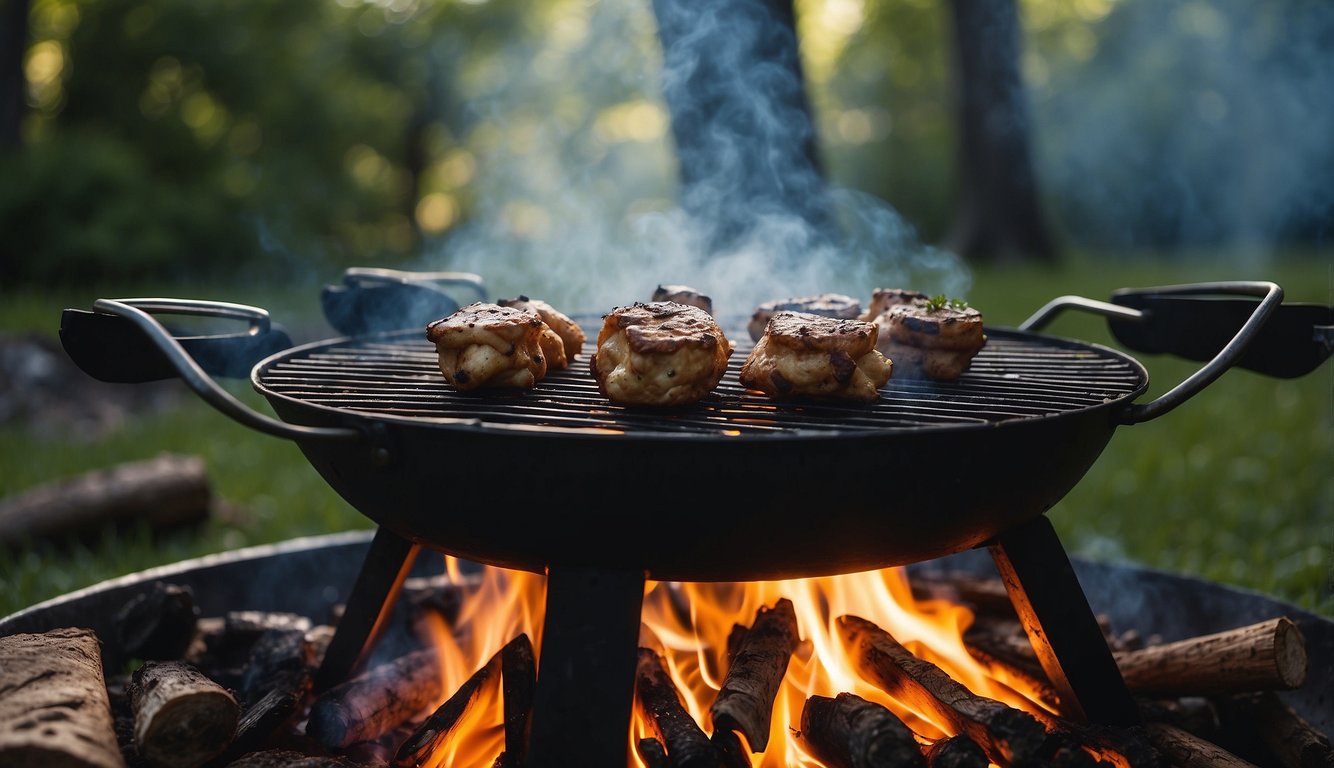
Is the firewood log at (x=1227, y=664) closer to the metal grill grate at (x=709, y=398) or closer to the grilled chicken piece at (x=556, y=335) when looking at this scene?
the metal grill grate at (x=709, y=398)

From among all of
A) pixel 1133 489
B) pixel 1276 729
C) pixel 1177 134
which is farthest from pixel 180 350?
pixel 1177 134

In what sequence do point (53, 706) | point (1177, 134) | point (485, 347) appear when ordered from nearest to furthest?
point (53, 706) → point (485, 347) → point (1177, 134)

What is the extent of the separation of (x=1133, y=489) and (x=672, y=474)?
4.70 metres

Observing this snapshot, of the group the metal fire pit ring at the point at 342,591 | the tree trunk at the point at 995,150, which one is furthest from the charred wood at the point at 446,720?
the tree trunk at the point at 995,150

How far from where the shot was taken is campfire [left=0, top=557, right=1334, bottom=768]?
212cm

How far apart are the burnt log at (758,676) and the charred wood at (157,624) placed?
1.74 metres

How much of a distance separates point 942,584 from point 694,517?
178 centimetres

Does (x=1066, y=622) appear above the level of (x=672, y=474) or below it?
below

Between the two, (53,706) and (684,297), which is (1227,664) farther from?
(53,706)

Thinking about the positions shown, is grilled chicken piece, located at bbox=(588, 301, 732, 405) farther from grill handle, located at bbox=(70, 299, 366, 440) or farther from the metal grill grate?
grill handle, located at bbox=(70, 299, 366, 440)

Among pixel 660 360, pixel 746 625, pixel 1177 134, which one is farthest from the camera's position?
pixel 1177 134

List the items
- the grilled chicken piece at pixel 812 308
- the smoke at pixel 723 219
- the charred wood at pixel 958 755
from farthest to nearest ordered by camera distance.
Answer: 1. the smoke at pixel 723 219
2. the grilled chicken piece at pixel 812 308
3. the charred wood at pixel 958 755

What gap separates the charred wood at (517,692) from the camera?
2295 mm

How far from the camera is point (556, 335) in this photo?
101 inches
